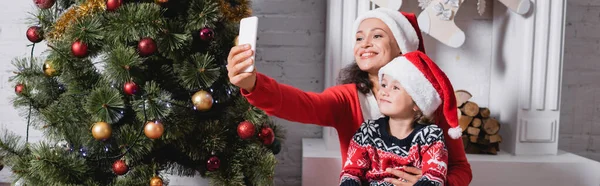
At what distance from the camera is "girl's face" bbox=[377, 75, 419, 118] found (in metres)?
1.40

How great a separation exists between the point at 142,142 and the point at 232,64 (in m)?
0.63

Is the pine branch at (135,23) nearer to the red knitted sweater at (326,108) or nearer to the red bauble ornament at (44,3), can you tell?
the red bauble ornament at (44,3)

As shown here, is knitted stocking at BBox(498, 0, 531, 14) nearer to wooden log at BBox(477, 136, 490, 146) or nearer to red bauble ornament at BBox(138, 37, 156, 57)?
wooden log at BBox(477, 136, 490, 146)

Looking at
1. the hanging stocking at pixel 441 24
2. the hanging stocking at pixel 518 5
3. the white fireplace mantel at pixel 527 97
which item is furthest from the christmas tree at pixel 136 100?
the hanging stocking at pixel 518 5

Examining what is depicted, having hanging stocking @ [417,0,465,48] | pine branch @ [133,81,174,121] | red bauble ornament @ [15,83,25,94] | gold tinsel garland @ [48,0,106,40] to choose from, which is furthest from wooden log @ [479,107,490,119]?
red bauble ornament @ [15,83,25,94]

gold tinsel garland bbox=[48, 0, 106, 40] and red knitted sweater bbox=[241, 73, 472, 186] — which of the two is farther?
gold tinsel garland bbox=[48, 0, 106, 40]

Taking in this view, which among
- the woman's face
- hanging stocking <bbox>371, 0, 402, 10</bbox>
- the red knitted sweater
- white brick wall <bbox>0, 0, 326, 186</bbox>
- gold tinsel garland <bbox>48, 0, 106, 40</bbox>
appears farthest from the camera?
white brick wall <bbox>0, 0, 326, 186</bbox>

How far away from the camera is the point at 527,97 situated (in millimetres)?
2166

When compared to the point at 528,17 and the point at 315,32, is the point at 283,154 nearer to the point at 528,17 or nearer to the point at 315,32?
the point at 315,32

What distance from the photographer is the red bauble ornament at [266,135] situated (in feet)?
5.90

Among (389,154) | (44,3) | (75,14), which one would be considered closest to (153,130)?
(75,14)

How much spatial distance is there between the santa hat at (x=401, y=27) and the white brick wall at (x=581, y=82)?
1.20m

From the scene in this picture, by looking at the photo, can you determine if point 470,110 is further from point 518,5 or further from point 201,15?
point 201,15

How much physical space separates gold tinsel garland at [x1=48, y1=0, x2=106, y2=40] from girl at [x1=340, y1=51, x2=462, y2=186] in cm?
91
